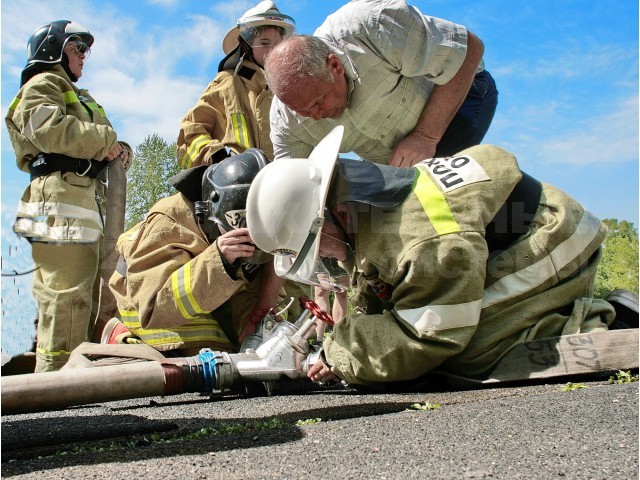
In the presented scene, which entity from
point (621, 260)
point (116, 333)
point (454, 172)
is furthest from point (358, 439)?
point (621, 260)

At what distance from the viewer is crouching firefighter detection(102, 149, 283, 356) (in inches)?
140

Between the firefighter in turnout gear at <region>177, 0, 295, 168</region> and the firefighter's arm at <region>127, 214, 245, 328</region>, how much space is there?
3.70 ft

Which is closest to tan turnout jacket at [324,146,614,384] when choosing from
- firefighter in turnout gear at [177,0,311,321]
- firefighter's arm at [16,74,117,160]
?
firefighter in turnout gear at [177,0,311,321]

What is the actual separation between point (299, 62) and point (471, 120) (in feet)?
3.50

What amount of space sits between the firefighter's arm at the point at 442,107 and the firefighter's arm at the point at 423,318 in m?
1.05

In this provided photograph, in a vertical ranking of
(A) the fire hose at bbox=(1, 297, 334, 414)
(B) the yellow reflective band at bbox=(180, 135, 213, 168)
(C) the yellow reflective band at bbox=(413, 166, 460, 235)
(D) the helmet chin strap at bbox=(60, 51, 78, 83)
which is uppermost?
(D) the helmet chin strap at bbox=(60, 51, 78, 83)

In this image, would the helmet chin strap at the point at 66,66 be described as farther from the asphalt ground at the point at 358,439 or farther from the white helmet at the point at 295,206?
the asphalt ground at the point at 358,439

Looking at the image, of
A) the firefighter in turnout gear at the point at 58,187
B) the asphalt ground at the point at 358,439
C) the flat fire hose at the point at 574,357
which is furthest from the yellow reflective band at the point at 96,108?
the flat fire hose at the point at 574,357

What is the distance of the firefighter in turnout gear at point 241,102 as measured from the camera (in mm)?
4828

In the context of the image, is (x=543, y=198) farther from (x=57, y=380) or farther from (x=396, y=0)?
(x=57, y=380)

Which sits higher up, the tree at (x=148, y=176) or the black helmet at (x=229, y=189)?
the tree at (x=148, y=176)

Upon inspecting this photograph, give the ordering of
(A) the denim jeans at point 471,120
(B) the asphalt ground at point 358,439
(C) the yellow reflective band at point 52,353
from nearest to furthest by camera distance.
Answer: (B) the asphalt ground at point 358,439
(A) the denim jeans at point 471,120
(C) the yellow reflective band at point 52,353

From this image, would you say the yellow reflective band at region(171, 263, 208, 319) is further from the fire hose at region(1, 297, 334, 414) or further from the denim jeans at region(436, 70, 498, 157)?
the denim jeans at region(436, 70, 498, 157)

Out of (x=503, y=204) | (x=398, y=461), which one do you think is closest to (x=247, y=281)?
(x=503, y=204)
